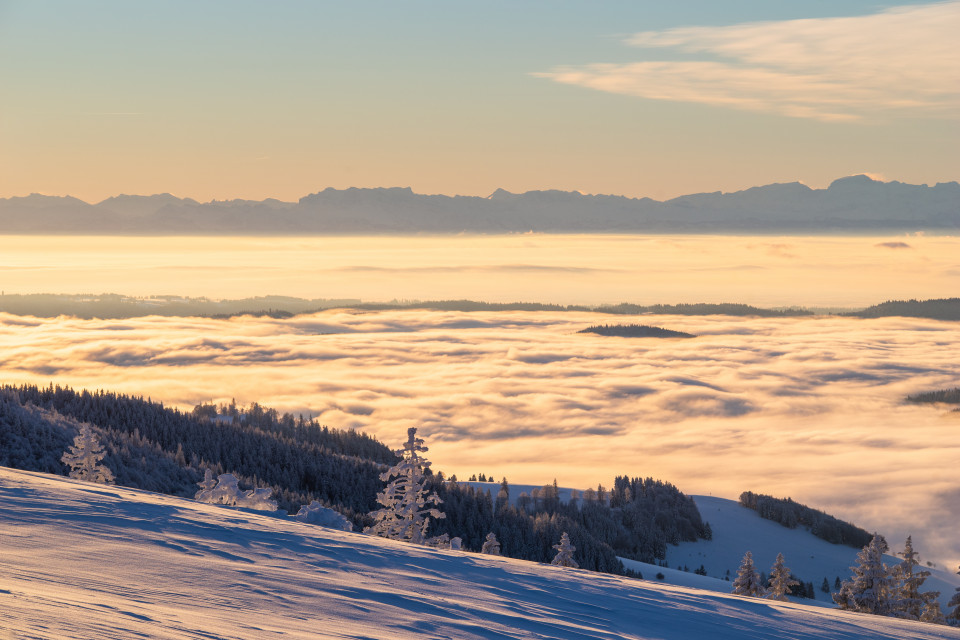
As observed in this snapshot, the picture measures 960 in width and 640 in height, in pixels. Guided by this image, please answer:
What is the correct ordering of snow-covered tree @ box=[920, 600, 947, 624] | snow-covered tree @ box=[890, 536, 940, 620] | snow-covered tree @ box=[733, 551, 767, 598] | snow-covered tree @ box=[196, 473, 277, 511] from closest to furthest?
snow-covered tree @ box=[196, 473, 277, 511] < snow-covered tree @ box=[890, 536, 940, 620] < snow-covered tree @ box=[920, 600, 947, 624] < snow-covered tree @ box=[733, 551, 767, 598]

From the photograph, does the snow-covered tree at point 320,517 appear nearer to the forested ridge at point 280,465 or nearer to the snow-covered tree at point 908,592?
the snow-covered tree at point 908,592

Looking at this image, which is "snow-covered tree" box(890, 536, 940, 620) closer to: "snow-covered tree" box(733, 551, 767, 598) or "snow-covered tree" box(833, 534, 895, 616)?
"snow-covered tree" box(833, 534, 895, 616)

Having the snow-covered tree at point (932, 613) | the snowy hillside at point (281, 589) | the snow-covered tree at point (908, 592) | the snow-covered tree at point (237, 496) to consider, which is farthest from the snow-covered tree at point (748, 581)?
the snowy hillside at point (281, 589)

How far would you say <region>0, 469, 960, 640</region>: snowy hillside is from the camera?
34.2 feet

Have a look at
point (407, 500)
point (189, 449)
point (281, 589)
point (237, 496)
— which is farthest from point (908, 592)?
point (189, 449)

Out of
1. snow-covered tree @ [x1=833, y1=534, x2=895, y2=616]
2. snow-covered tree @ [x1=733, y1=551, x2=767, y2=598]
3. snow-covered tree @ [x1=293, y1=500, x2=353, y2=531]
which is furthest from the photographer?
snow-covered tree @ [x1=733, y1=551, x2=767, y2=598]

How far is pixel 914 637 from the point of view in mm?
16109

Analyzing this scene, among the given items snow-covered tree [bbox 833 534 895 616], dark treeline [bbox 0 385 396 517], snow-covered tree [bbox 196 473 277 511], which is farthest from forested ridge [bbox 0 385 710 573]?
snow-covered tree [bbox 196 473 277 511]

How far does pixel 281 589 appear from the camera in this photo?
12.7m

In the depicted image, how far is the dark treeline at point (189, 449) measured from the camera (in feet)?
283

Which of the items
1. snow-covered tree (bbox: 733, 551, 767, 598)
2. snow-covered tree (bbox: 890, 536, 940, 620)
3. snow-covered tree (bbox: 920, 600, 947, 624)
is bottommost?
snow-covered tree (bbox: 733, 551, 767, 598)

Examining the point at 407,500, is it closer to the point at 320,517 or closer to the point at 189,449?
the point at 320,517

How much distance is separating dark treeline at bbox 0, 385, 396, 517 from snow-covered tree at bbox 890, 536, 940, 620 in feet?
187

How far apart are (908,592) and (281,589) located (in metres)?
52.1
